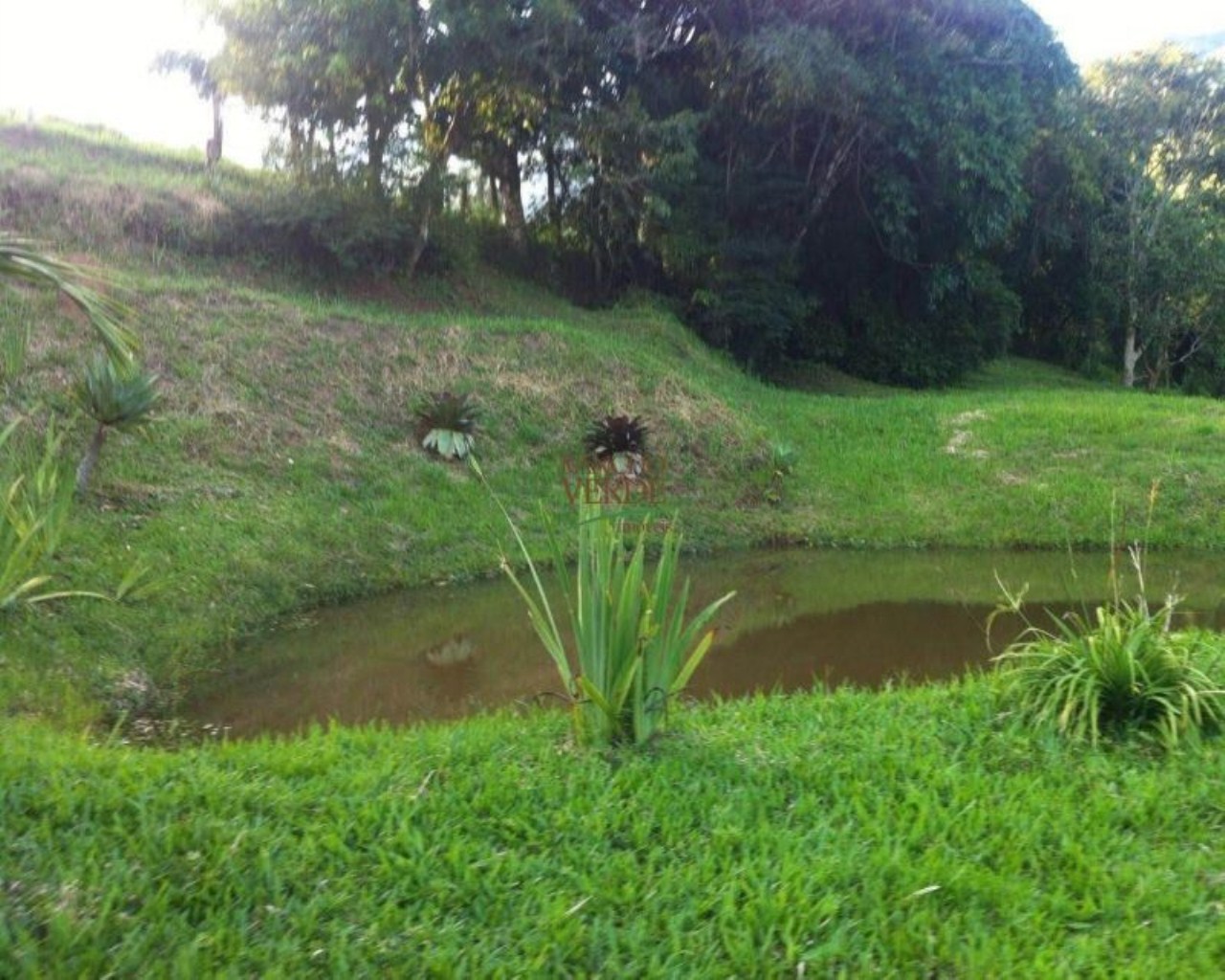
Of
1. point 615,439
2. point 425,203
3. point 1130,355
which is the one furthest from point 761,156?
point 1130,355

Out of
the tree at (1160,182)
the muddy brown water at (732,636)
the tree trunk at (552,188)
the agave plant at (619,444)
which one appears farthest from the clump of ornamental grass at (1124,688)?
the tree at (1160,182)

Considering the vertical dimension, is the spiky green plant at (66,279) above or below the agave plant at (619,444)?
above

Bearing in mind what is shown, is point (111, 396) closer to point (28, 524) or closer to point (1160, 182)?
point (28, 524)

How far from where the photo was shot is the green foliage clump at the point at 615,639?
445 cm

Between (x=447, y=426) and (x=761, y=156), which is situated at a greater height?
(x=761, y=156)

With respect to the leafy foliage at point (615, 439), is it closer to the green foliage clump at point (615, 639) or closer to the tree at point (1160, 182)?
the green foliage clump at point (615, 639)

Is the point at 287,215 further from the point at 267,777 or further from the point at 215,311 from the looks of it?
the point at 267,777

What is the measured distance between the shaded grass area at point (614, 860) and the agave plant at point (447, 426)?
27.5ft

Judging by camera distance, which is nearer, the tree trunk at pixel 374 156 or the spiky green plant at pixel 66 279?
the spiky green plant at pixel 66 279

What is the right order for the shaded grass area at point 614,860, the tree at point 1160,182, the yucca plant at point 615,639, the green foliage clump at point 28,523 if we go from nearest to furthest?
1. the shaded grass area at point 614,860
2. the yucca plant at point 615,639
3. the green foliage clump at point 28,523
4. the tree at point 1160,182

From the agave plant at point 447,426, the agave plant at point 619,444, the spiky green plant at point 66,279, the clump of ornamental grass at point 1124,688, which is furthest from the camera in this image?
the agave plant at point 619,444

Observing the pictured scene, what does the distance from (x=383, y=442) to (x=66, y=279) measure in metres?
8.93

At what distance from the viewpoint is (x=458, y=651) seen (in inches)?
319

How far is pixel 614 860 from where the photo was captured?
3580 mm
